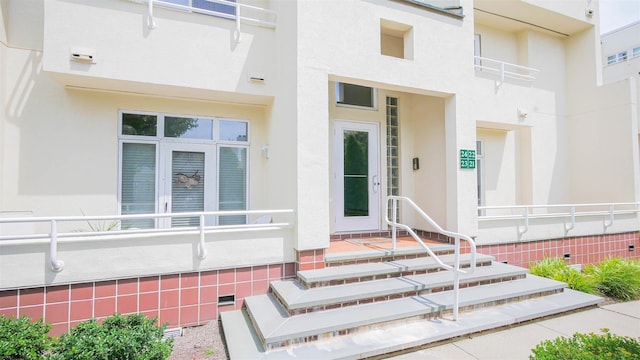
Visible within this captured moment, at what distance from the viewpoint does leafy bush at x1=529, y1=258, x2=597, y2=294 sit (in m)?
4.93

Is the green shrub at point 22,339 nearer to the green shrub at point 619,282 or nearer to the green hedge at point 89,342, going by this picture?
the green hedge at point 89,342

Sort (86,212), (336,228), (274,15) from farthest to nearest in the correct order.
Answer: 1. (336,228)
2. (274,15)
3. (86,212)

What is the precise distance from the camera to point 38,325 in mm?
3115

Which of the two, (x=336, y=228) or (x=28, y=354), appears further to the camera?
Answer: (x=336, y=228)

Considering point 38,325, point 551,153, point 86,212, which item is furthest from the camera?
point 551,153

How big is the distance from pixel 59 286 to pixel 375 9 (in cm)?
578

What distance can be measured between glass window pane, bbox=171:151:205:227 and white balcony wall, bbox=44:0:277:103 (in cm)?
110

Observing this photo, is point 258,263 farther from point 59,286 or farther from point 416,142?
point 416,142

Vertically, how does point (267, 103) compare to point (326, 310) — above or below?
above

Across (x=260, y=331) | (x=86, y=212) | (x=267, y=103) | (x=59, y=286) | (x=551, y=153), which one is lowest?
(x=260, y=331)

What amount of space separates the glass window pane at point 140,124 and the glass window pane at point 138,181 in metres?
0.22

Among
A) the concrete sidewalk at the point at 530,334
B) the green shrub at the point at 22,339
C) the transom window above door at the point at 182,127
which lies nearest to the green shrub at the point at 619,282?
the concrete sidewalk at the point at 530,334

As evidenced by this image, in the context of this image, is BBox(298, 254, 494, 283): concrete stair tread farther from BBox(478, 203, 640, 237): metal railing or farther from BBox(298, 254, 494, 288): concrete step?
BBox(478, 203, 640, 237): metal railing

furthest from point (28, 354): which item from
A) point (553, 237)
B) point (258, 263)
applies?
point (553, 237)
